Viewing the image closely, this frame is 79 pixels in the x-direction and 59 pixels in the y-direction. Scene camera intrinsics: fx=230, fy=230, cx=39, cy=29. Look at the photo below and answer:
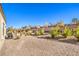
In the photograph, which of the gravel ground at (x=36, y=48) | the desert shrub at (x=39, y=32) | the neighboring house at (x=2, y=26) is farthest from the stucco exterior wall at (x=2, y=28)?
the desert shrub at (x=39, y=32)

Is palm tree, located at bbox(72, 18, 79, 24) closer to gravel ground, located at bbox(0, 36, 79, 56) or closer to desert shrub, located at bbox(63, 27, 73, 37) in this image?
desert shrub, located at bbox(63, 27, 73, 37)

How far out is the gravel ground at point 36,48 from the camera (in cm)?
447

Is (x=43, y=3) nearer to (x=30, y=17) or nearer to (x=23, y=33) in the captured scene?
(x=30, y=17)

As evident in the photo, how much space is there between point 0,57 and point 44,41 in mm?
933

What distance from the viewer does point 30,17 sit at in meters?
4.60

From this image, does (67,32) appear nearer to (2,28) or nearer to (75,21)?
(75,21)

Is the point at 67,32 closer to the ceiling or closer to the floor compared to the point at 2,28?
closer to the floor

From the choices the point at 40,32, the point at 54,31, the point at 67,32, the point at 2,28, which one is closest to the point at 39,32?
the point at 40,32

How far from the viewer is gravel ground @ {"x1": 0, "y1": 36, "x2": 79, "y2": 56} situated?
4.47 metres

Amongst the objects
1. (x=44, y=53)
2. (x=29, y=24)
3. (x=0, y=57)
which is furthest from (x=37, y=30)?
(x=0, y=57)

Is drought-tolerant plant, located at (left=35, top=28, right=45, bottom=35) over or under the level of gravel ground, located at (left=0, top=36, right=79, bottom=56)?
over

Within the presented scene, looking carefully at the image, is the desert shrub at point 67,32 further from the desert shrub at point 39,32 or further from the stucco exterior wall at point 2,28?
the stucco exterior wall at point 2,28

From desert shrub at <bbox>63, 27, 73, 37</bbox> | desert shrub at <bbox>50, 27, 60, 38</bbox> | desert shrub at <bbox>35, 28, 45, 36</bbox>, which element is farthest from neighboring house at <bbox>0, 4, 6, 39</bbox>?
desert shrub at <bbox>63, 27, 73, 37</bbox>

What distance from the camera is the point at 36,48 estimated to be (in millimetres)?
4527
